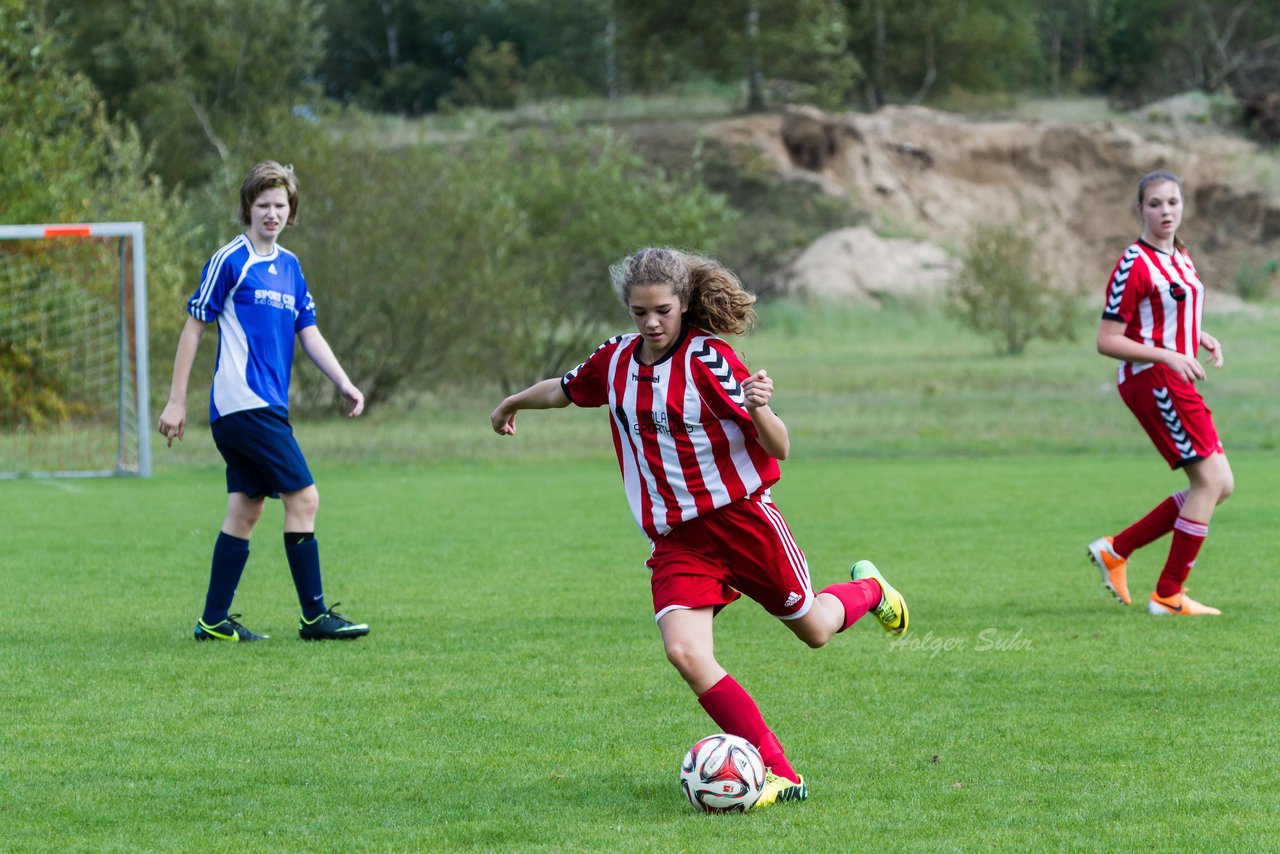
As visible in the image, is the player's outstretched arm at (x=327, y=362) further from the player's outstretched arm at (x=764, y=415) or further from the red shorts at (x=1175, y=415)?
the red shorts at (x=1175, y=415)

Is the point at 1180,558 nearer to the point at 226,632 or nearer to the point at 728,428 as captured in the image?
the point at 728,428

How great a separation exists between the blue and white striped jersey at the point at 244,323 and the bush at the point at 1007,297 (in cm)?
2831

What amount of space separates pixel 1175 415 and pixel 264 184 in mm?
4231

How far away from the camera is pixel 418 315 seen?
22266 mm

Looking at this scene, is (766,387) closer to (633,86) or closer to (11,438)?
(11,438)

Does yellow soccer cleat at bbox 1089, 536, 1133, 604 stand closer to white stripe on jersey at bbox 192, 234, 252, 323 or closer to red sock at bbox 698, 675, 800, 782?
red sock at bbox 698, 675, 800, 782

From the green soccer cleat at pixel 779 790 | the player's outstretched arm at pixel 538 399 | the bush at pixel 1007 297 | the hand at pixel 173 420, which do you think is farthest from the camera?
the bush at pixel 1007 297

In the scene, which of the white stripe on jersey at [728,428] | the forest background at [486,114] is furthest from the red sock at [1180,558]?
the forest background at [486,114]

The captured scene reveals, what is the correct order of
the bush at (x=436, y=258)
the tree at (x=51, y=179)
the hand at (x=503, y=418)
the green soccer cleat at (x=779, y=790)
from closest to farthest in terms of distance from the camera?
the green soccer cleat at (x=779, y=790), the hand at (x=503, y=418), the tree at (x=51, y=179), the bush at (x=436, y=258)

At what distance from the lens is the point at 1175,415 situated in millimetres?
7312

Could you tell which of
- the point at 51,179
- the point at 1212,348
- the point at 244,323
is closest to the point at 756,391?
the point at 244,323

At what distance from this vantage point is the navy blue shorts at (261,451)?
6621 mm

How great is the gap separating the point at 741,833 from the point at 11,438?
16301mm

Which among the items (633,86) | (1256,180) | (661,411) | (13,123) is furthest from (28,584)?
→ (633,86)
